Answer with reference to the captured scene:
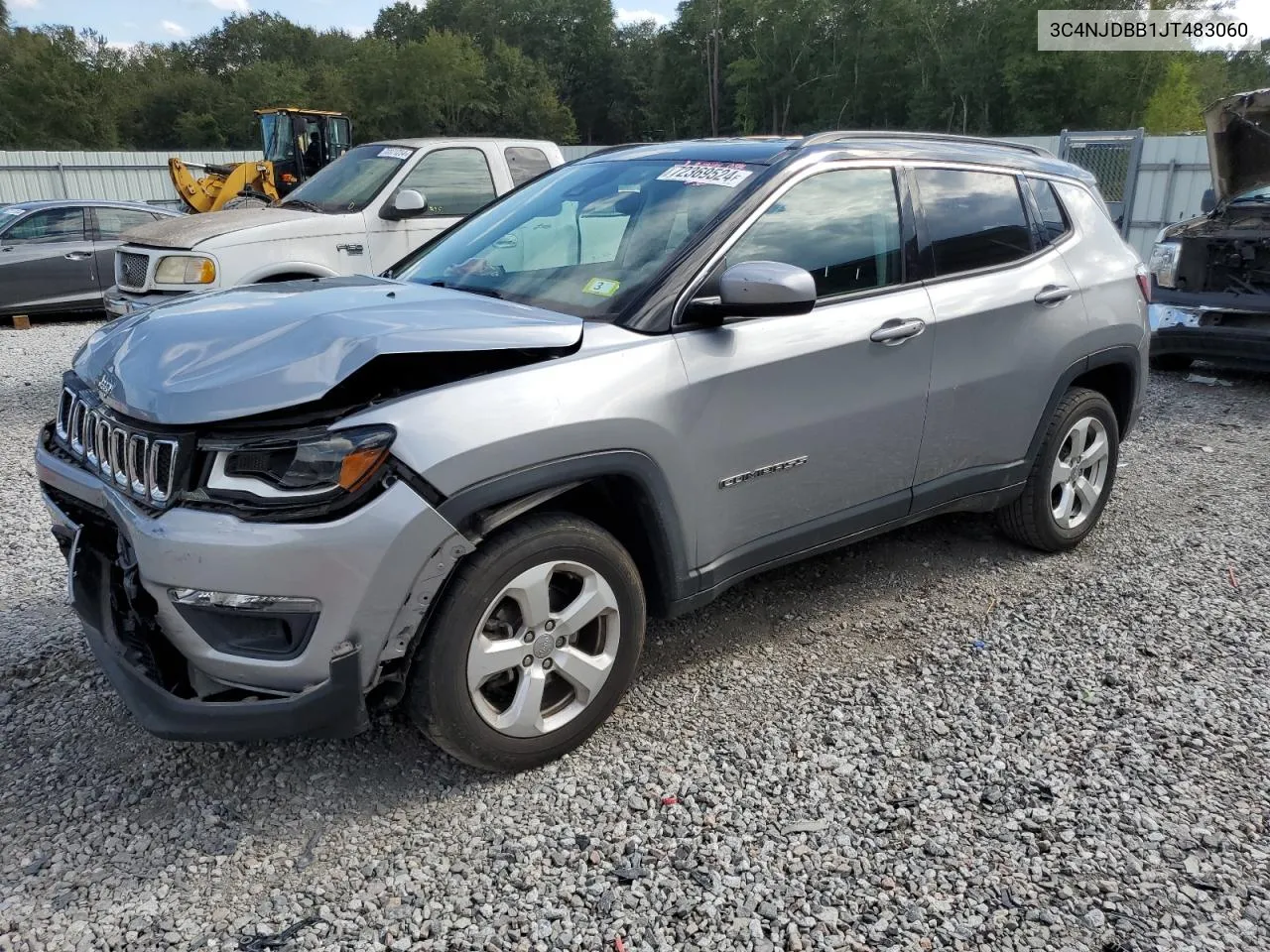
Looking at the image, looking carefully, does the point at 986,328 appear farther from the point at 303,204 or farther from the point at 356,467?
the point at 303,204

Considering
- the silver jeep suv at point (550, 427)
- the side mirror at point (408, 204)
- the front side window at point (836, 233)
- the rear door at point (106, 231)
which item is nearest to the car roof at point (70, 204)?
the rear door at point (106, 231)

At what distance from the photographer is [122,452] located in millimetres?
2521

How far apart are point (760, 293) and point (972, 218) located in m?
1.53

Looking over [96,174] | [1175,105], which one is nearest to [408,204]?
[96,174]

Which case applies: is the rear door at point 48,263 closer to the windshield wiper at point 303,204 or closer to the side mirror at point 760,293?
the windshield wiper at point 303,204

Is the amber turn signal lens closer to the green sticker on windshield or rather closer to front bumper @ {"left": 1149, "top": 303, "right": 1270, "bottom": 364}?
the green sticker on windshield

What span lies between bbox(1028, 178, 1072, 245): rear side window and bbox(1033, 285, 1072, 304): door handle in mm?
236

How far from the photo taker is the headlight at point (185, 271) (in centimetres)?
673

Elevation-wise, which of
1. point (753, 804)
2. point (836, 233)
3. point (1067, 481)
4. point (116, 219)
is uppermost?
point (116, 219)

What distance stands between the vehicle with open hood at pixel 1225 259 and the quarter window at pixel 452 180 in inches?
226

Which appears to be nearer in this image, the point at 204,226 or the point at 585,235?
the point at 585,235

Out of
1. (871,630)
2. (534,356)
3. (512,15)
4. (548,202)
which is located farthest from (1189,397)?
(512,15)

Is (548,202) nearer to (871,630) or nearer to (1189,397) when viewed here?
(871,630)

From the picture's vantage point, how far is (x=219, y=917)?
90.1 inches
